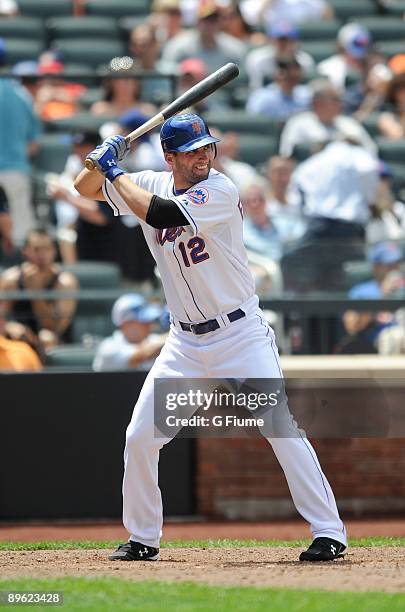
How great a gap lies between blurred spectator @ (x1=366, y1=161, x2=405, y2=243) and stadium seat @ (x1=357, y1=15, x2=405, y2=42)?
12.4ft

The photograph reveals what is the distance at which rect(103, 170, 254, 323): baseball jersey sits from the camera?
5.32 m

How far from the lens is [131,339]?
8594mm

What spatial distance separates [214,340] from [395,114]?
670 cm

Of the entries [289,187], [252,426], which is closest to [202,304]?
[252,426]

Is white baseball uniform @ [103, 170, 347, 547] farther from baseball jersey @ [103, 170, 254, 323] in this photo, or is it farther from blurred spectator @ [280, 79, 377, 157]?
blurred spectator @ [280, 79, 377, 157]

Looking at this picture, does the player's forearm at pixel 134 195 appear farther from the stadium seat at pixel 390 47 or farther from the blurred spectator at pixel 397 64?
the stadium seat at pixel 390 47

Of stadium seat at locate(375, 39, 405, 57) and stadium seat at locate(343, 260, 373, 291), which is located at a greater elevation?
stadium seat at locate(375, 39, 405, 57)

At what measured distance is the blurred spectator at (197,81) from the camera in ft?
33.6

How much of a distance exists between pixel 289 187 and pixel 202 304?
478 cm

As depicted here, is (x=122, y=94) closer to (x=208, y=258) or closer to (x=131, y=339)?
(x=131, y=339)

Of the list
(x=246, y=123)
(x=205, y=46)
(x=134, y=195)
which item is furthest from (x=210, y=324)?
(x=205, y=46)

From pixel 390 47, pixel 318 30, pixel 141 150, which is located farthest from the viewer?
pixel 318 30

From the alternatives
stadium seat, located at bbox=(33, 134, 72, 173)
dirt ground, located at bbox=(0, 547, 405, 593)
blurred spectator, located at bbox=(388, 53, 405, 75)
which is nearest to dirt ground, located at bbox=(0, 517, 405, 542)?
dirt ground, located at bbox=(0, 547, 405, 593)

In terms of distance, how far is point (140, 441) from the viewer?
5.40 m
